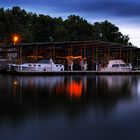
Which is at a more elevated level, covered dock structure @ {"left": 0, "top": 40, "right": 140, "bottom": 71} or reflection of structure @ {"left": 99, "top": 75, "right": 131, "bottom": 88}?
covered dock structure @ {"left": 0, "top": 40, "right": 140, "bottom": 71}

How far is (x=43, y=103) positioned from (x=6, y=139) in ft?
24.9

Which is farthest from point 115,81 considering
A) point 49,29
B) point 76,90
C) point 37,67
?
point 49,29

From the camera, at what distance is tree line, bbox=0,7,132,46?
247ft

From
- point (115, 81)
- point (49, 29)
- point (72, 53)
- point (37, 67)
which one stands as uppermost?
point (49, 29)

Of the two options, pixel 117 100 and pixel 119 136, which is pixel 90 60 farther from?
pixel 119 136

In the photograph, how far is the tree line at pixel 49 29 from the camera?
247ft

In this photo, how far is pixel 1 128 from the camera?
1213cm

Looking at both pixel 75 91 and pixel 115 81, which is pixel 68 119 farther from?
pixel 115 81

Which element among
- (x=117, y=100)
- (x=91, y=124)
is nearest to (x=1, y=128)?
(x=91, y=124)

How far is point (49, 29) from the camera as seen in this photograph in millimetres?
81812

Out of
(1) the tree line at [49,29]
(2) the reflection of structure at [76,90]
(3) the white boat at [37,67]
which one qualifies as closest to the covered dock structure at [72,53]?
(3) the white boat at [37,67]

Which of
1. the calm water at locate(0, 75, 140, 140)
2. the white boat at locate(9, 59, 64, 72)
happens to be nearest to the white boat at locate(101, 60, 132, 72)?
the white boat at locate(9, 59, 64, 72)

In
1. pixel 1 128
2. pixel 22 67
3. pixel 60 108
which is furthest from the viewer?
pixel 22 67

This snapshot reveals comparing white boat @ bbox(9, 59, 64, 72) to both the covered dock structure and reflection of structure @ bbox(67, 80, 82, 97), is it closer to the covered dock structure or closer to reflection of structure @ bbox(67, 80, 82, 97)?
the covered dock structure
